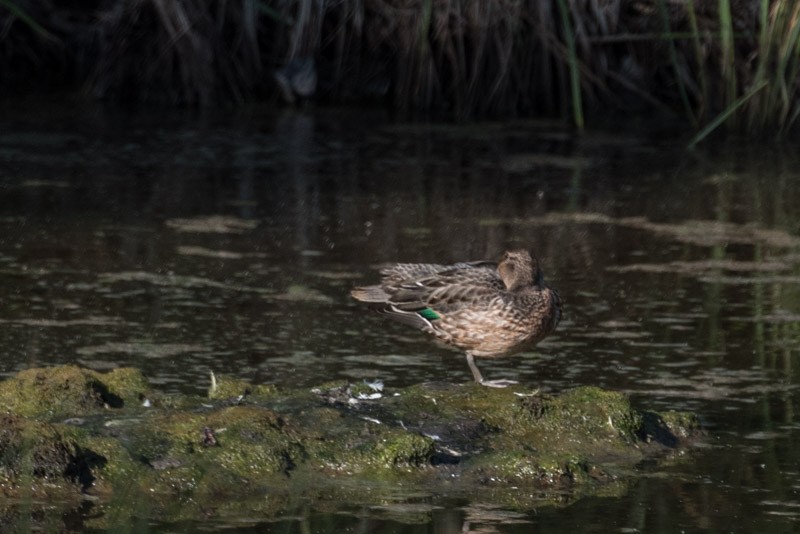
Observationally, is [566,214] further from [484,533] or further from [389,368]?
[484,533]

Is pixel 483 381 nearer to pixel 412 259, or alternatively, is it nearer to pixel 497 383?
pixel 497 383

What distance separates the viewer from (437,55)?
1234cm

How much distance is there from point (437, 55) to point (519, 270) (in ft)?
21.3

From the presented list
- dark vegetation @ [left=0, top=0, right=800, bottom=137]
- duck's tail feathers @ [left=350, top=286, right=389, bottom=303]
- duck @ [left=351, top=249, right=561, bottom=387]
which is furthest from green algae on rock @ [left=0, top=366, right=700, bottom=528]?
dark vegetation @ [left=0, top=0, right=800, bottom=137]

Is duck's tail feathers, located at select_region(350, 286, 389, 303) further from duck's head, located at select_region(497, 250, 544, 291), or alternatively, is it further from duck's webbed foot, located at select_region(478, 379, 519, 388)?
duck's webbed foot, located at select_region(478, 379, 519, 388)

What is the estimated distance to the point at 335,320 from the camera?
23.3 ft

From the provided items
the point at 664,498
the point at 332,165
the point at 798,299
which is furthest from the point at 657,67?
the point at 664,498

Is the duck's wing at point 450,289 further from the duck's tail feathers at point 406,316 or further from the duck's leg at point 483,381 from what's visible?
the duck's leg at point 483,381

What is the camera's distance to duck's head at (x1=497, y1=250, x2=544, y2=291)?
601cm

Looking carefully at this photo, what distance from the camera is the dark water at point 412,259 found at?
516 centimetres

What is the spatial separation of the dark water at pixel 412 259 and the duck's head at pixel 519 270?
427 mm

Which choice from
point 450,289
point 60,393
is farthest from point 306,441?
point 450,289

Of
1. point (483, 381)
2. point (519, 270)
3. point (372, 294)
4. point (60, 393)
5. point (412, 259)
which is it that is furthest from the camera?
point (412, 259)

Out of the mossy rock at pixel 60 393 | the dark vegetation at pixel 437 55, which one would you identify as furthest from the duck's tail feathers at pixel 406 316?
the dark vegetation at pixel 437 55
